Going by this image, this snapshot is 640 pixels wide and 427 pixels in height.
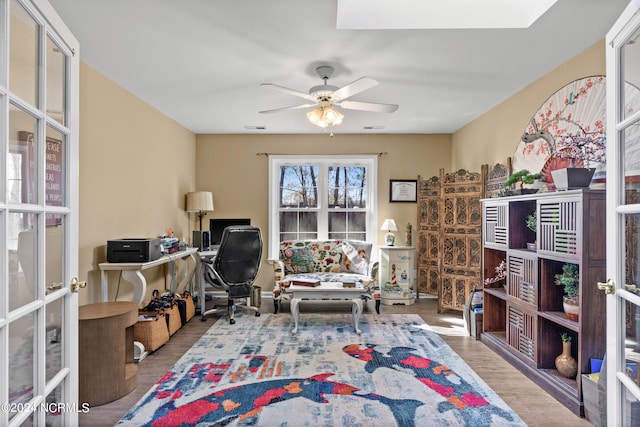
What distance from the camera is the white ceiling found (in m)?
2.23

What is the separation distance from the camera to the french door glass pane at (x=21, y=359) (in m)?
1.17

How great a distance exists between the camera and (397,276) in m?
5.06

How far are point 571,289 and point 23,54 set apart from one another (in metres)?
3.18

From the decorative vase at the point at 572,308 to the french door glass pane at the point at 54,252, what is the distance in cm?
290

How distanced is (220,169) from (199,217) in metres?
0.82

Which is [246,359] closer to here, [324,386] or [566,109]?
A: [324,386]

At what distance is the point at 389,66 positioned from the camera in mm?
3047

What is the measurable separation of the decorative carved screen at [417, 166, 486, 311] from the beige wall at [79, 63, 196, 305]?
132 inches

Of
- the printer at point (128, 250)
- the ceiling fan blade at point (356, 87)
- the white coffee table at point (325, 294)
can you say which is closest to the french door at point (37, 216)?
the printer at point (128, 250)

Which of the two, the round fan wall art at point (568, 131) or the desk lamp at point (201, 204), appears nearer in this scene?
the round fan wall art at point (568, 131)

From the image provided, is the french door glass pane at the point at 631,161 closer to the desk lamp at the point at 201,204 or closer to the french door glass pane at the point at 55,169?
the french door glass pane at the point at 55,169

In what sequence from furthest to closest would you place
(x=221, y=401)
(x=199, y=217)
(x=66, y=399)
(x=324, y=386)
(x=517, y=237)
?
(x=199, y=217), (x=517, y=237), (x=324, y=386), (x=221, y=401), (x=66, y=399)

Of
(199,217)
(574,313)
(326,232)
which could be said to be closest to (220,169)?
(199,217)

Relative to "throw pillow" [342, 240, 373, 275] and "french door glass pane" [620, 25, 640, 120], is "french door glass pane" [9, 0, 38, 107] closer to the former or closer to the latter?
"french door glass pane" [620, 25, 640, 120]
